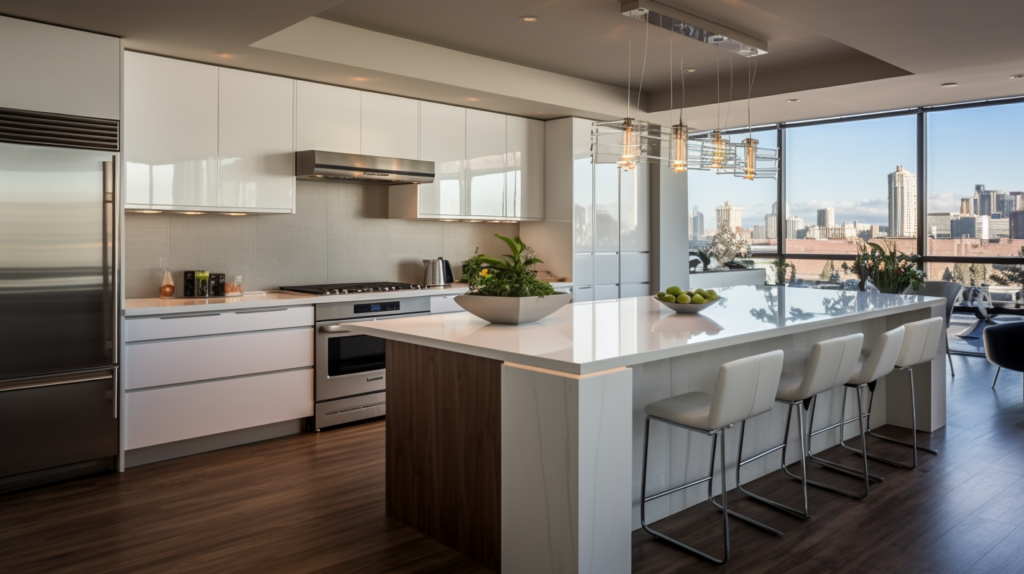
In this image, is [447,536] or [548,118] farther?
[548,118]

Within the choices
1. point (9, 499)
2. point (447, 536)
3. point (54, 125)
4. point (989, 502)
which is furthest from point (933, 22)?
point (9, 499)

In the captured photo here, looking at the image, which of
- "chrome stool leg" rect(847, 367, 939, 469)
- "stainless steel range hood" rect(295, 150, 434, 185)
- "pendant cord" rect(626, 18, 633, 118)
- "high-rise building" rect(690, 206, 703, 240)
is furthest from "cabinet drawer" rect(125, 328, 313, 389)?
"high-rise building" rect(690, 206, 703, 240)

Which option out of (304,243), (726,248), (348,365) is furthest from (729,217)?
(348,365)

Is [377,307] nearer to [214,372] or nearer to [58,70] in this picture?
[214,372]

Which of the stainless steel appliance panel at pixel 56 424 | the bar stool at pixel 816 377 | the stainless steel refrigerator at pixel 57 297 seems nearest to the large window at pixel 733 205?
the bar stool at pixel 816 377

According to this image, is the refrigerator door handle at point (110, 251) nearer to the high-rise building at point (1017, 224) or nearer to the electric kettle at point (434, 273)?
the electric kettle at point (434, 273)

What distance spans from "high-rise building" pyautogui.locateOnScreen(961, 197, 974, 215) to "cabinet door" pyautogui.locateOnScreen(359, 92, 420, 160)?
18.0 feet

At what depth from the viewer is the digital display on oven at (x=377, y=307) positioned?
16.3 ft

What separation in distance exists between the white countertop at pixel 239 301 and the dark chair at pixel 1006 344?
4223 mm

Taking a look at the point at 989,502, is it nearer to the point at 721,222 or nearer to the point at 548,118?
the point at 548,118

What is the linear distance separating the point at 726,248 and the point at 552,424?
653 centimetres

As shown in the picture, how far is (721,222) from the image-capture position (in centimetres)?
902

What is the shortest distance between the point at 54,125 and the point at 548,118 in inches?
157

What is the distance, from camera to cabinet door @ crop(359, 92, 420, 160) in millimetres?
5297
